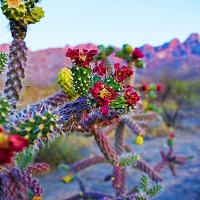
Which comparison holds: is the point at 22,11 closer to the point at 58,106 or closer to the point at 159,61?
the point at 58,106

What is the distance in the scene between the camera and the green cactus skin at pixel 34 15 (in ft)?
8.10

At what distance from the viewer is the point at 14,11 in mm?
2355

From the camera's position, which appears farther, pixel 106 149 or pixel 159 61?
pixel 159 61

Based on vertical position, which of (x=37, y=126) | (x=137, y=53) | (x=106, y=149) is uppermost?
(x=137, y=53)

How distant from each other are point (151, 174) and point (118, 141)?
23.4 inches

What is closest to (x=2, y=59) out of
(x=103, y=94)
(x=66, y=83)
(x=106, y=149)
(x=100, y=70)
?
(x=66, y=83)

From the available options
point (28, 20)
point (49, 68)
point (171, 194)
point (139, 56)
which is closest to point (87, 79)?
point (28, 20)

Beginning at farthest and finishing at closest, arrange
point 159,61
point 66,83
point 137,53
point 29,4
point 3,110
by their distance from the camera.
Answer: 1. point 159,61
2. point 137,53
3. point 66,83
4. point 29,4
5. point 3,110

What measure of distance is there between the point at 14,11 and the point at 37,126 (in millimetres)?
1110

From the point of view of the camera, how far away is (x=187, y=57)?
6650 centimetres

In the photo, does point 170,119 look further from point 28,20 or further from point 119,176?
point 28,20

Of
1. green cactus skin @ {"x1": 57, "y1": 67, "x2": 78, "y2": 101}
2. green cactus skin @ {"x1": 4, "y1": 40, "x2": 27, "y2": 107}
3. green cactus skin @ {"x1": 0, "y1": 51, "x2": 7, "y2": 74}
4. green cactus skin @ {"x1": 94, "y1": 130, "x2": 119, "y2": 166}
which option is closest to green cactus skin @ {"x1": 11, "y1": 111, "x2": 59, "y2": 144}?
green cactus skin @ {"x1": 0, "y1": 51, "x2": 7, "y2": 74}

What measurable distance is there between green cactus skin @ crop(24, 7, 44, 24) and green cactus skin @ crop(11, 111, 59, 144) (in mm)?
1100

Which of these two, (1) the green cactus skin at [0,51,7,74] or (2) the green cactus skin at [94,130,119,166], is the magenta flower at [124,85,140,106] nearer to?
(1) the green cactus skin at [0,51,7,74]
